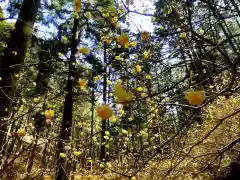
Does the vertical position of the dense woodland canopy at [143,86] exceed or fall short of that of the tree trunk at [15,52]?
it falls short

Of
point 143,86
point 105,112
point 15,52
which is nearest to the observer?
point 105,112

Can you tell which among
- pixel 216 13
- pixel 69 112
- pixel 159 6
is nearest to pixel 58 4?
pixel 69 112

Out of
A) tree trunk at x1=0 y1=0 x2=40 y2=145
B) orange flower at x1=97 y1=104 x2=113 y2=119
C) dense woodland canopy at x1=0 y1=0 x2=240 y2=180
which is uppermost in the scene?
tree trunk at x1=0 y1=0 x2=40 y2=145

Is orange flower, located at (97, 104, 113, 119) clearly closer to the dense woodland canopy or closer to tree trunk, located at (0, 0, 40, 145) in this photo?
the dense woodland canopy

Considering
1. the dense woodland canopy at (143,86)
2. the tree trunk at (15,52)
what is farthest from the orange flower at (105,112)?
the tree trunk at (15,52)

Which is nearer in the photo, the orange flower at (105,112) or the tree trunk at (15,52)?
the orange flower at (105,112)

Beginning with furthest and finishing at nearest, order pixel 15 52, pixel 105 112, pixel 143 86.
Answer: pixel 15 52, pixel 143 86, pixel 105 112

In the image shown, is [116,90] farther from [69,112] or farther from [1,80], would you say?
[69,112]

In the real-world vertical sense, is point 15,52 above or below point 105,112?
above

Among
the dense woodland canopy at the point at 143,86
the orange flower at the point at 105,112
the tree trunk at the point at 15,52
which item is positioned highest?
the tree trunk at the point at 15,52

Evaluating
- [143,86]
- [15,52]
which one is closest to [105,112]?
[143,86]

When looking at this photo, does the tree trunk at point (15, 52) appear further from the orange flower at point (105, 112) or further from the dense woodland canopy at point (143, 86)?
the orange flower at point (105, 112)

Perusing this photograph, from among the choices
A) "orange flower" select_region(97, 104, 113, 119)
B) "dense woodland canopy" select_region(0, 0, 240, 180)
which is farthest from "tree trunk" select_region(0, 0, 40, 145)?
"orange flower" select_region(97, 104, 113, 119)

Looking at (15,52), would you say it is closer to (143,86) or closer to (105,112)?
(143,86)
